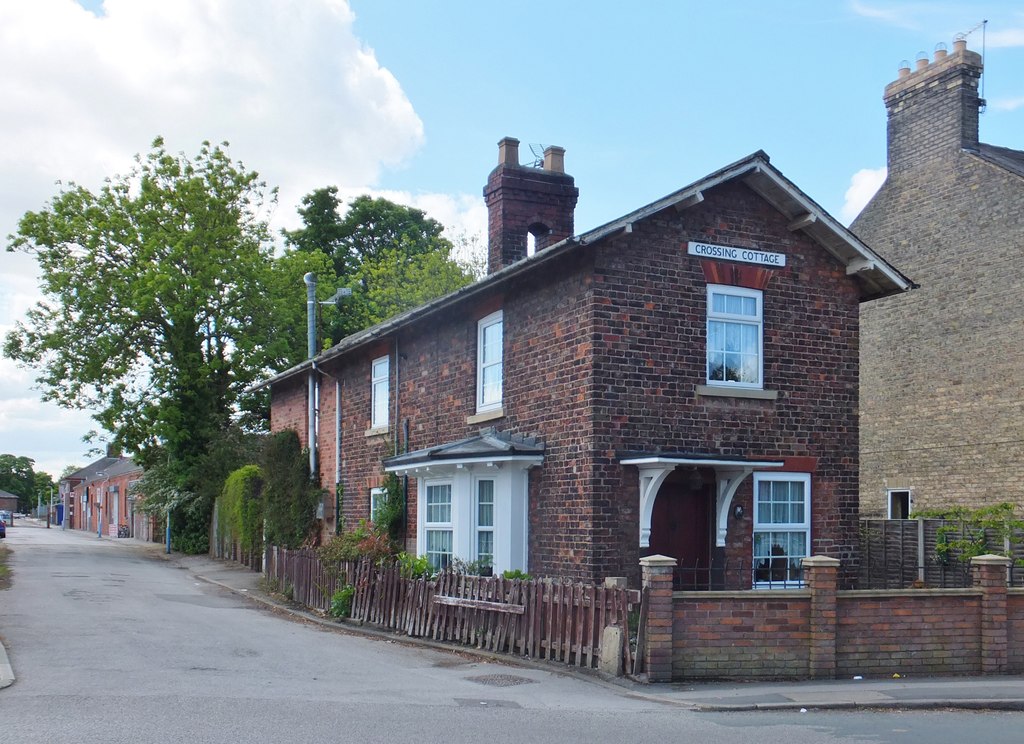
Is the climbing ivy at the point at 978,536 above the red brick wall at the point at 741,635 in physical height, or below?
above

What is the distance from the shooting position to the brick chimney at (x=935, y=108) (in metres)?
24.9

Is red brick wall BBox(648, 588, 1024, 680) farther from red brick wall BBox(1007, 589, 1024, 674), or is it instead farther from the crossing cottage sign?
the crossing cottage sign

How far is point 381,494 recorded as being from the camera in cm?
2223

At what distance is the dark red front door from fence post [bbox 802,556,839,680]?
10.3 ft

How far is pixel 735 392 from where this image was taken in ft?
52.4

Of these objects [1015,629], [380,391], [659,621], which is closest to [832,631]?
[659,621]

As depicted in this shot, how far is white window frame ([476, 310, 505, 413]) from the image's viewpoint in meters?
17.9

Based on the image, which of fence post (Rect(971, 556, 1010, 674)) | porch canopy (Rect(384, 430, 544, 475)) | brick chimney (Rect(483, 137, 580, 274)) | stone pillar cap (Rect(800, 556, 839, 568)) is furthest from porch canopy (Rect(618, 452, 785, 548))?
brick chimney (Rect(483, 137, 580, 274))

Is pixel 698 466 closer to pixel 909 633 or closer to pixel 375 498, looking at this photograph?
pixel 909 633

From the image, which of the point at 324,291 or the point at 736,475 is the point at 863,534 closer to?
the point at 736,475

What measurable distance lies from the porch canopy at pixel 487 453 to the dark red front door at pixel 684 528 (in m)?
1.95

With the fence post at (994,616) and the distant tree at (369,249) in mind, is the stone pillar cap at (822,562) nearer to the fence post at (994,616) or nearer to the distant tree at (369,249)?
the fence post at (994,616)

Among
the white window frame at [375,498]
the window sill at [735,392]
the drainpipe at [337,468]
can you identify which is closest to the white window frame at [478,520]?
the window sill at [735,392]

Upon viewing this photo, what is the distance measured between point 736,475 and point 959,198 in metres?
12.7
